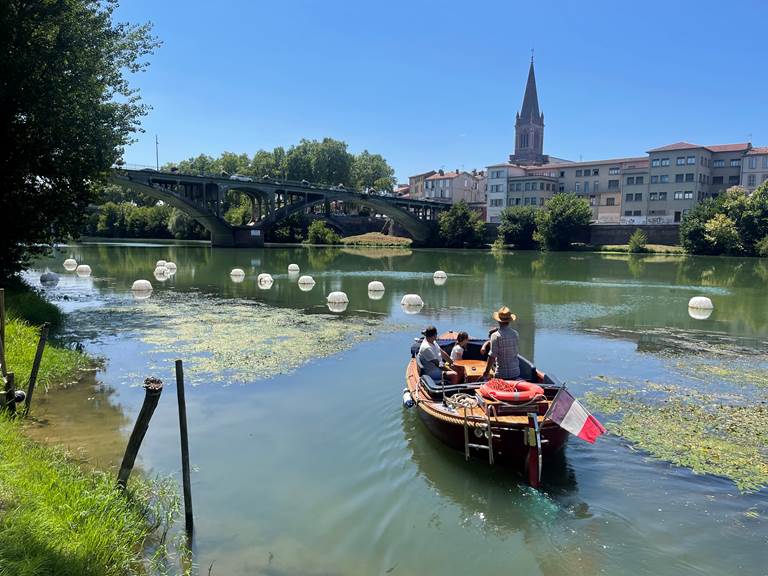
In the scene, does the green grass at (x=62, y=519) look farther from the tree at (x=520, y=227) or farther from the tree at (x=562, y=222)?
the tree at (x=520, y=227)

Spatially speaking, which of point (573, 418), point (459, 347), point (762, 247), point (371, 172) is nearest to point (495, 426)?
point (573, 418)

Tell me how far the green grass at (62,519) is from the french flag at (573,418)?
5.37 meters

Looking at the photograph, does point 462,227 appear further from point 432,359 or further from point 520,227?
point 432,359

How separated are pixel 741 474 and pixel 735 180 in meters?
99.2

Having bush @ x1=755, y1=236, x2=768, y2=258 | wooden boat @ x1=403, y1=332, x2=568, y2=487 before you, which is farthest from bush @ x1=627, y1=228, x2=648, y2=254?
wooden boat @ x1=403, y1=332, x2=568, y2=487

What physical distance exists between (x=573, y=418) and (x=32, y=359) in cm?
1059

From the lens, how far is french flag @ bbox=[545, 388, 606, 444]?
304 inches

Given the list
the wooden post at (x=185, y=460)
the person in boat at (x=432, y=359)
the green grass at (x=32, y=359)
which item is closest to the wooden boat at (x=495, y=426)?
the person in boat at (x=432, y=359)

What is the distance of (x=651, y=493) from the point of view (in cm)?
779

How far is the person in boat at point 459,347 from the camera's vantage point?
1266 centimetres

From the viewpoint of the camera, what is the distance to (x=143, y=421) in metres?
6.40

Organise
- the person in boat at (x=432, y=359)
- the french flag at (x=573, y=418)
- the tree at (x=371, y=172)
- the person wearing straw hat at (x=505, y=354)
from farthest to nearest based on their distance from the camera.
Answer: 1. the tree at (x=371, y=172)
2. the person in boat at (x=432, y=359)
3. the person wearing straw hat at (x=505, y=354)
4. the french flag at (x=573, y=418)

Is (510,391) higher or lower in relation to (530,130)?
lower

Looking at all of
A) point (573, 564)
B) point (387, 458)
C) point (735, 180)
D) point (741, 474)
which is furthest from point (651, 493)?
point (735, 180)
